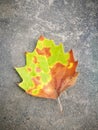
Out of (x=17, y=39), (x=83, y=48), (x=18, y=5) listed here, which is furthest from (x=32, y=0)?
(x=83, y=48)

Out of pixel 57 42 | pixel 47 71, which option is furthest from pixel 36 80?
pixel 57 42

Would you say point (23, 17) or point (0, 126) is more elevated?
point (23, 17)

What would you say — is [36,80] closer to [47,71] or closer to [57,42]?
[47,71]

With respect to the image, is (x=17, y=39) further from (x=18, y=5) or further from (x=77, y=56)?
(x=77, y=56)
